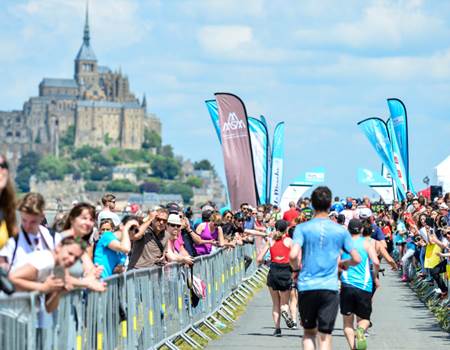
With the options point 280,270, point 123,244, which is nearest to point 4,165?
point 123,244

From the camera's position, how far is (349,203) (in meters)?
32.2

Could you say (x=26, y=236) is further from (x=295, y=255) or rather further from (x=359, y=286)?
(x=359, y=286)

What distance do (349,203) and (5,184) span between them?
24.9 meters

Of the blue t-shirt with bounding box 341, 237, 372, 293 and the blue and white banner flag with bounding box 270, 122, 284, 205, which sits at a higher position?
the blue and white banner flag with bounding box 270, 122, 284, 205

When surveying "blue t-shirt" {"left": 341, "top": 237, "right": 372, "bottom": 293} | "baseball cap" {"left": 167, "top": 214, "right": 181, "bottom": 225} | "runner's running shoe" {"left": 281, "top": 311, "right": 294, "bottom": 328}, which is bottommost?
"runner's running shoe" {"left": 281, "top": 311, "right": 294, "bottom": 328}

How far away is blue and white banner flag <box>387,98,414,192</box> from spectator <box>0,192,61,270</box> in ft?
85.4

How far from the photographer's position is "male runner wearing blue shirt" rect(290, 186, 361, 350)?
11.0m

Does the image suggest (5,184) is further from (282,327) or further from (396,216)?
(396,216)

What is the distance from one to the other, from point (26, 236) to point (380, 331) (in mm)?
9095

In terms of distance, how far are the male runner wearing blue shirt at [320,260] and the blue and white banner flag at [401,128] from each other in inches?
931

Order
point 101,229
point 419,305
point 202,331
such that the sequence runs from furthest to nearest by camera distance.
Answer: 1. point 419,305
2. point 202,331
3. point 101,229

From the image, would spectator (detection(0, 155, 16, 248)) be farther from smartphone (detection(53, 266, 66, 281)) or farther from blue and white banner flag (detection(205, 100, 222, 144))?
blue and white banner flag (detection(205, 100, 222, 144))

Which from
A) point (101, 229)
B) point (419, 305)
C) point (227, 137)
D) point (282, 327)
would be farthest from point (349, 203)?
point (101, 229)

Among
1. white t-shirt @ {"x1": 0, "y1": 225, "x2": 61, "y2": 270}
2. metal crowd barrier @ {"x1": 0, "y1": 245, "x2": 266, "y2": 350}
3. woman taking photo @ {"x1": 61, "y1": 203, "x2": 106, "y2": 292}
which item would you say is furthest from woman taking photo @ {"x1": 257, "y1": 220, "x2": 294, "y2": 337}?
white t-shirt @ {"x1": 0, "y1": 225, "x2": 61, "y2": 270}
